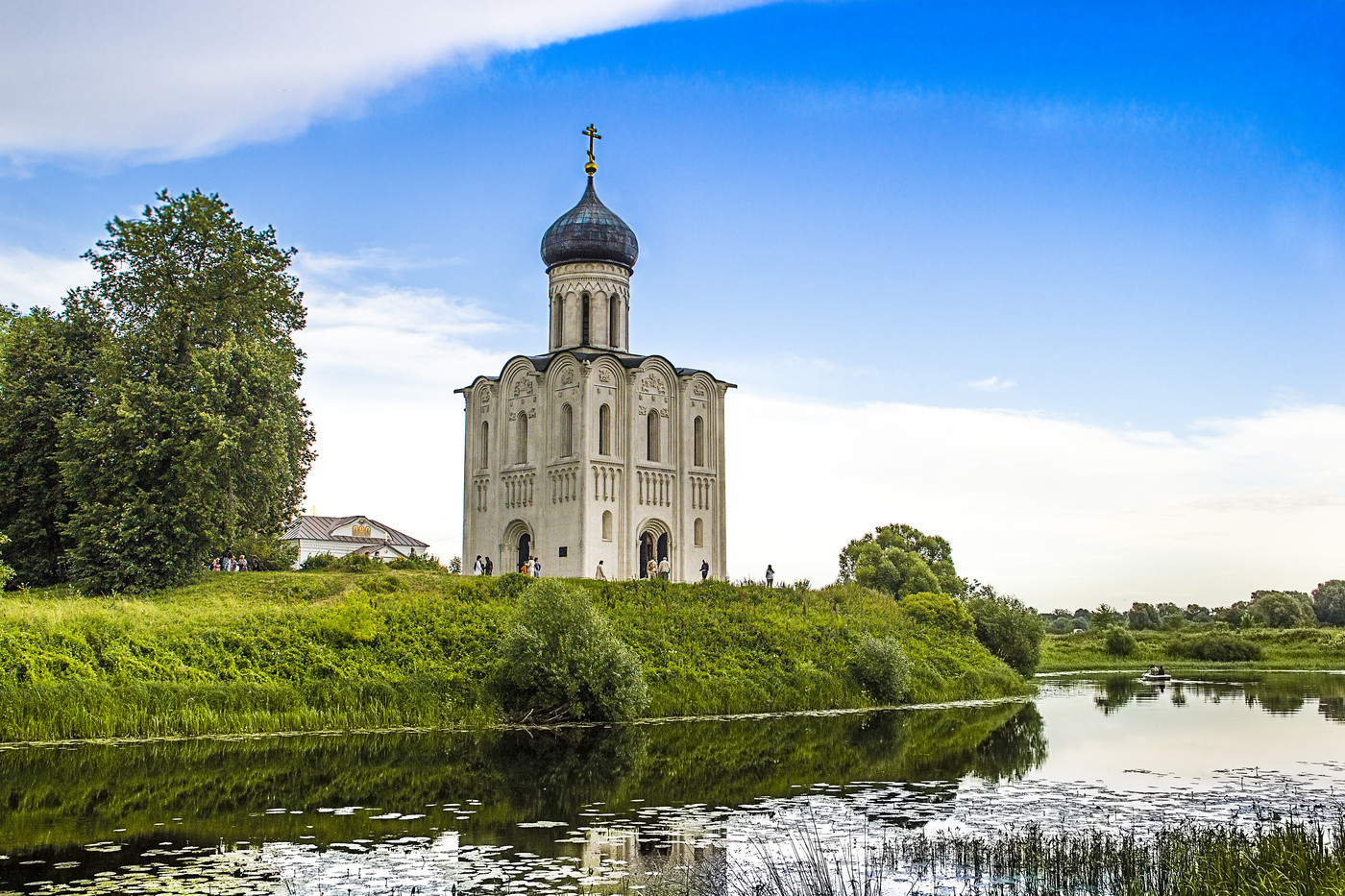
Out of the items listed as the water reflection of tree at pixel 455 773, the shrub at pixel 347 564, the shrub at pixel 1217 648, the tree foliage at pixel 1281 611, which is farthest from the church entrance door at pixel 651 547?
the tree foliage at pixel 1281 611

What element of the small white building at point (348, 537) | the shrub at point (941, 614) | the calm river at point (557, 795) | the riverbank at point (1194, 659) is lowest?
the calm river at point (557, 795)

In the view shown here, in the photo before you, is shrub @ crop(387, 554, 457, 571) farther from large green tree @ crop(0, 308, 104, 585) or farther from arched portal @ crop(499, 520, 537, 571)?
large green tree @ crop(0, 308, 104, 585)

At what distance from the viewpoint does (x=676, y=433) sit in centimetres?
3638

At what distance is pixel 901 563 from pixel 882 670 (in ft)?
111

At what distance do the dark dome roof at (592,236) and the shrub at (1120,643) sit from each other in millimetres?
26820

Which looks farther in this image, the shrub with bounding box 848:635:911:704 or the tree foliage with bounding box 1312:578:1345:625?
the tree foliage with bounding box 1312:578:1345:625

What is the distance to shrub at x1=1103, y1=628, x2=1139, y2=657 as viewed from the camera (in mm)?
49812

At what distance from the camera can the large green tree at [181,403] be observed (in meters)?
26.0

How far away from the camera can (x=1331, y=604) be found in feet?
288

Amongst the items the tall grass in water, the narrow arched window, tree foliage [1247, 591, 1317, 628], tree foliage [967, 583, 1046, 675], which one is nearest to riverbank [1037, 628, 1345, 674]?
tree foliage [967, 583, 1046, 675]

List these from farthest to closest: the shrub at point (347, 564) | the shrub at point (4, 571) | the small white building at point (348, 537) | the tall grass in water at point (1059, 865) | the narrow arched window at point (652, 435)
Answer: the small white building at point (348, 537) → the narrow arched window at point (652, 435) → the shrub at point (347, 564) → the shrub at point (4, 571) → the tall grass in water at point (1059, 865)

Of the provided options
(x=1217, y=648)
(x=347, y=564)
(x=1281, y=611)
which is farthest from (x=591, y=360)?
(x=1281, y=611)

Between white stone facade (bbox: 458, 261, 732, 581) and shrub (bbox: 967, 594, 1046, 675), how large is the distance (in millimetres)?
7833

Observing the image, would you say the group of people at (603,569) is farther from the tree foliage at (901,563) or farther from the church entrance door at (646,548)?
the tree foliage at (901,563)
